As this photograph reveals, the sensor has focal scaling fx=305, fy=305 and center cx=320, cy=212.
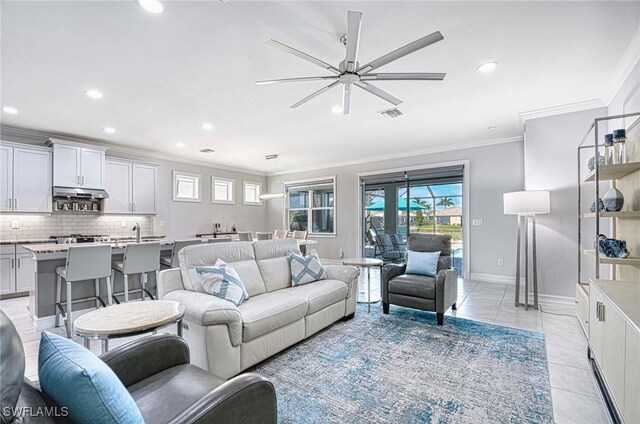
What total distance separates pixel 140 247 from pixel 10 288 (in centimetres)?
280

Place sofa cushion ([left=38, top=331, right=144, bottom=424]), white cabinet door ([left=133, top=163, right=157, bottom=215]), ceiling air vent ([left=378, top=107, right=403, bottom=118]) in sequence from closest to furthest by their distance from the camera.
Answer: sofa cushion ([left=38, top=331, right=144, bottom=424]), ceiling air vent ([left=378, top=107, right=403, bottom=118]), white cabinet door ([left=133, top=163, right=157, bottom=215])

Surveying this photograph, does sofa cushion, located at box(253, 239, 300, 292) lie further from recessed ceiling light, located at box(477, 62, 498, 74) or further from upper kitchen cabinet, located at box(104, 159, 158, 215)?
upper kitchen cabinet, located at box(104, 159, 158, 215)

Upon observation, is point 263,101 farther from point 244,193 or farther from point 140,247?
point 244,193

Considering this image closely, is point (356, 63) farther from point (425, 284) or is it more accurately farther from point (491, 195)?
point (491, 195)

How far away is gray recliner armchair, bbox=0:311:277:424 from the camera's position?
76 cm

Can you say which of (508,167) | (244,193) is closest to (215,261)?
(508,167)

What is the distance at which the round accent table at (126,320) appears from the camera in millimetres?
1588

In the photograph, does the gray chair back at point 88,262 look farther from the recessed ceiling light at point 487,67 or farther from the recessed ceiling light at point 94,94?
the recessed ceiling light at point 487,67

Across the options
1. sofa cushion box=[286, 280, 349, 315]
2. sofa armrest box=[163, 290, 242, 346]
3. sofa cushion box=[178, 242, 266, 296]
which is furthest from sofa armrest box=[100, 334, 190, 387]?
sofa cushion box=[286, 280, 349, 315]

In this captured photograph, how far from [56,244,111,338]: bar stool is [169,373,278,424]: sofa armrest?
306 cm

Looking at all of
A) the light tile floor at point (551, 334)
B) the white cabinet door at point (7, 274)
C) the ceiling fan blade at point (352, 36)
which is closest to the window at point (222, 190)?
the white cabinet door at point (7, 274)

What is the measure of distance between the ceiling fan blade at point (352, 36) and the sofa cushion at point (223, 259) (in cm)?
204
